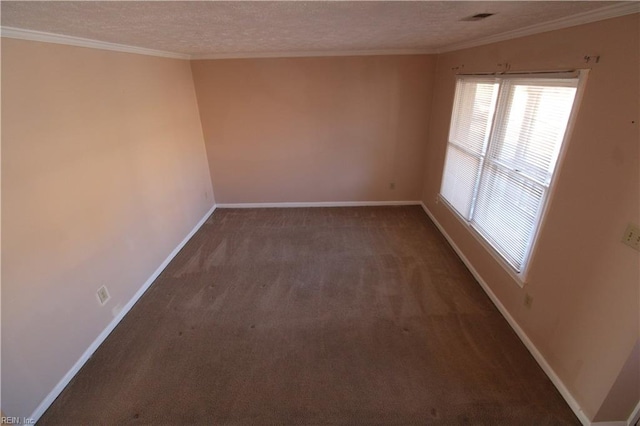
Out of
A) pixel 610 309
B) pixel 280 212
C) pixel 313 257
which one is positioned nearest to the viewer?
pixel 610 309

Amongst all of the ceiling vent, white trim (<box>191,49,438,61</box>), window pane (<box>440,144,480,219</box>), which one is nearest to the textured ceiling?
the ceiling vent

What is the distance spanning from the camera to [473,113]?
3090mm

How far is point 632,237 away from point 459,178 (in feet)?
6.67

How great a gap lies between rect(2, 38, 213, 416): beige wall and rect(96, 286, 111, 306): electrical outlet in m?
0.04

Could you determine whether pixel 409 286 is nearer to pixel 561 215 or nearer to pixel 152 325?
pixel 561 215

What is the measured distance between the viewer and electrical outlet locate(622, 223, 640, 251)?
143 centimetres

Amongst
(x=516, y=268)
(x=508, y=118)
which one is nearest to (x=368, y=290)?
(x=516, y=268)

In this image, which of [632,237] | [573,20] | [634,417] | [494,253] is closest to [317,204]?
[494,253]

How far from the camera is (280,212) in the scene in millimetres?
4613

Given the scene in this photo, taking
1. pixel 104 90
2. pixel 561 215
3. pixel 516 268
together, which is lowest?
pixel 516 268

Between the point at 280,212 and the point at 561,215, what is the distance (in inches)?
136

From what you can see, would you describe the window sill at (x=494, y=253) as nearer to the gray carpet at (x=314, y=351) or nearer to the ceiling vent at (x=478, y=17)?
the gray carpet at (x=314, y=351)

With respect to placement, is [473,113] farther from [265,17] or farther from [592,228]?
[265,17]

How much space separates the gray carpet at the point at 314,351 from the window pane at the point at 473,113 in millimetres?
1272
